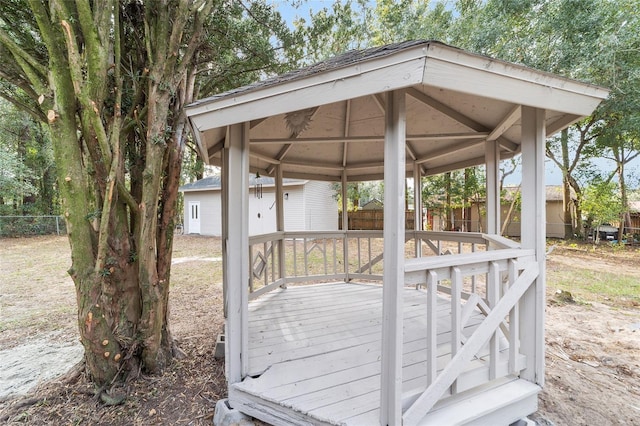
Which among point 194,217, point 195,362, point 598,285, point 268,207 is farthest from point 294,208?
point 195,362

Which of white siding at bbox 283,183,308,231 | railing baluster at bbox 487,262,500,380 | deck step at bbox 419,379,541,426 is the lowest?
deck step at bbox 419,379,541,426

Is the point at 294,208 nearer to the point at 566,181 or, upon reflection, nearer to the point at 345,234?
the point at 345,234

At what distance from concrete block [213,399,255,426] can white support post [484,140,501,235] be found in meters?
3.38

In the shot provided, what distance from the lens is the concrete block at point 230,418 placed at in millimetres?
2254

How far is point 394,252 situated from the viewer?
5.80 feet

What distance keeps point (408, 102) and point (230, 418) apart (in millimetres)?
3507

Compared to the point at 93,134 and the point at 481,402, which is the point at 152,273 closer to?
the point at 93,134

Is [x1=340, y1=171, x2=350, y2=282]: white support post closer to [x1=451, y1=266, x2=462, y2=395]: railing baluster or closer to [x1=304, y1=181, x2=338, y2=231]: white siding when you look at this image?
[x1=451, y1=266, x2=462, y2=395]: railing baluster

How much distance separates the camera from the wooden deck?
6.58 feet

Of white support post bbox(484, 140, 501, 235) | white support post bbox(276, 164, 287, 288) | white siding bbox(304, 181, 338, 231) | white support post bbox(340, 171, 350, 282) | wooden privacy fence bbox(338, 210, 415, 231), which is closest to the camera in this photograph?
white support post bbox(484, 140, 501, 235)

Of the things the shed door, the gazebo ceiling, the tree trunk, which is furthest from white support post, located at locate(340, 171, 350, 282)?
the shed door

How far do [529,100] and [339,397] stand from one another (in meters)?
2.43

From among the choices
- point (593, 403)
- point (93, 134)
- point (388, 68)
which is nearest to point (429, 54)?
point (388, 68)

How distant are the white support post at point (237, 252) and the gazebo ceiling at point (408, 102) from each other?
266mm
